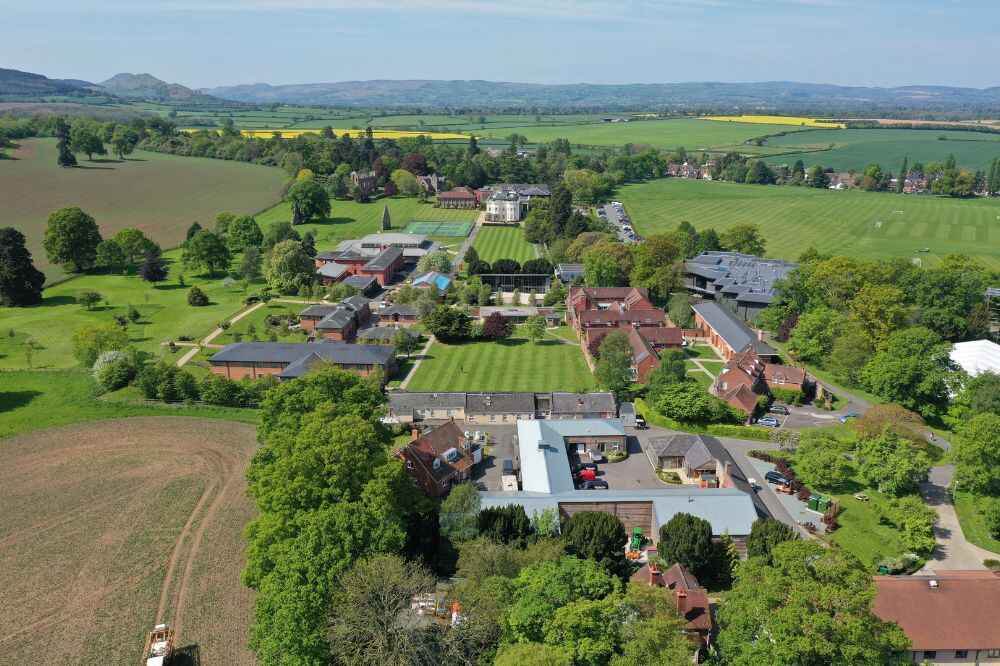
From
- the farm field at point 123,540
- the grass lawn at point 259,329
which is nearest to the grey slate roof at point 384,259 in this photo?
the grass lawn at point 259,329

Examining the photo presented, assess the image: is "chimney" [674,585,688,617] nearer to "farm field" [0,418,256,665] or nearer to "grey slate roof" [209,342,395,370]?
"farm field" [0,418,256,665]

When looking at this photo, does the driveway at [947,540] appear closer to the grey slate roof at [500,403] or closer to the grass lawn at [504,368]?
the grass lawn at [504,368]

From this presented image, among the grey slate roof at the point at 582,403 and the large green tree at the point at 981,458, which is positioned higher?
the large green tree at the point at 981,458

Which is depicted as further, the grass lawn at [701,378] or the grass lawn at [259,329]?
the grass lawn at [259,329]

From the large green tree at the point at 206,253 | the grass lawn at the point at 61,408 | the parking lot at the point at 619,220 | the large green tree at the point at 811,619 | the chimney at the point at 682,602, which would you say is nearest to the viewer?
the large green tree at the point at 811,619

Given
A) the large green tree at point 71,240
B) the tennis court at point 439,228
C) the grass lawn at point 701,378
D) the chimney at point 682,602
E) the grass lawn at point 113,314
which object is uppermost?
the large green tree at point 71,240

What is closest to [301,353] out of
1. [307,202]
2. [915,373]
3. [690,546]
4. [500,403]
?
[500,403]
